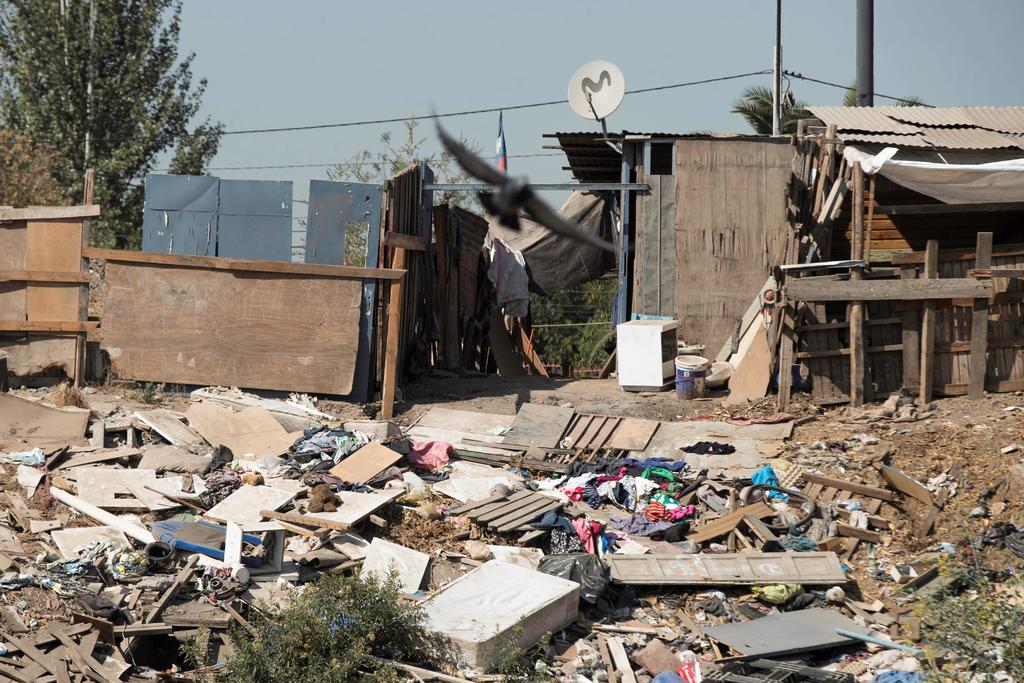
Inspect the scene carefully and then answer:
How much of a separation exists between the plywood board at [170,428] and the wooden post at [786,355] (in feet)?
20.4

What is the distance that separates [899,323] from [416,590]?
6.27 m

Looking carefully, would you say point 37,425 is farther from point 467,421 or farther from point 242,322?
point 467,421

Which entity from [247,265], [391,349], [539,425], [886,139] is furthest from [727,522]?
[886,139]

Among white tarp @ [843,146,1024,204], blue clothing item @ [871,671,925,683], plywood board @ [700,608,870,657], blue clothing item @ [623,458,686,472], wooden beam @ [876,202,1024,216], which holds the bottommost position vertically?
blue clothing item @ [871,671,925,683]

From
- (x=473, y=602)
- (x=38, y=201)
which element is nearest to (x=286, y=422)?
(x=473, y=602)

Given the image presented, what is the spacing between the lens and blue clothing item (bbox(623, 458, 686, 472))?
10344 millimetres

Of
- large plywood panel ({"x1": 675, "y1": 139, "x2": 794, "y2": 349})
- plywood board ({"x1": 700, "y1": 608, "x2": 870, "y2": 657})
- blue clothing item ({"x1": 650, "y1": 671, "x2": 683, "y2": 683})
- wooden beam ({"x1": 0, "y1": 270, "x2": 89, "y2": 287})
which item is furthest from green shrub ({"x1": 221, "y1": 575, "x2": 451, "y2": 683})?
large plywood panel ({"x1": 675, "y1": 139, "x2": 794, "y2": 349})

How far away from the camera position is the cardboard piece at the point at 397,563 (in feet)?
27.2

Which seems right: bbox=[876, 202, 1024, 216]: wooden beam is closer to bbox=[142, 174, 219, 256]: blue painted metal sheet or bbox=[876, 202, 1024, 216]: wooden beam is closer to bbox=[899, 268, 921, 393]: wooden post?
bbox=[899, 268, 921, 393]: wooden post

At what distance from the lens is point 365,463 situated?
32.6ft

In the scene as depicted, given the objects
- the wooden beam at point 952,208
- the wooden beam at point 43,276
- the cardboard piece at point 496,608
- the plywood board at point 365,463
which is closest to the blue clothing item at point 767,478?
the cardboard piece at point 496,608

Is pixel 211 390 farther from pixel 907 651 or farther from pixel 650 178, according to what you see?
pixel 907 651

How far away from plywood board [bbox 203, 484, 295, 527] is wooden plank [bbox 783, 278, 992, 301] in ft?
19.3

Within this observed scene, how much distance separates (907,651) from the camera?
293 inches
